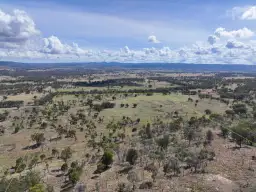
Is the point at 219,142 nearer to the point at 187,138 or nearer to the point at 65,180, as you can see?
the point at 187,138

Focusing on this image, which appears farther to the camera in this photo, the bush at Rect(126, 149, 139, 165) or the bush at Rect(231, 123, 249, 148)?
the bush at Rect(231, 123, 249, 148)

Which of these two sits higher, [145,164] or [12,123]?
[145,164]

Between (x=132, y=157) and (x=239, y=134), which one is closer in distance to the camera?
(x=132, y=157)

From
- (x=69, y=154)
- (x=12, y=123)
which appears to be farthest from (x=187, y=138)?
(x=12, y=123)

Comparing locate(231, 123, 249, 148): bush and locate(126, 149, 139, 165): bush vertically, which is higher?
locate(231, 123, 249, 148): bush

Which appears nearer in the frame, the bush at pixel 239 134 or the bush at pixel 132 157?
the bush at pixel 132 157

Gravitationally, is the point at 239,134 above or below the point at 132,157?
above

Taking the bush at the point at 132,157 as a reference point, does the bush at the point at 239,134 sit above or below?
above

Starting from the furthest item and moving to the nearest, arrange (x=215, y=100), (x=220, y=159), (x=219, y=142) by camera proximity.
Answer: (x=215, y=100) → (x=219, y=142) → (x=220, y=159)

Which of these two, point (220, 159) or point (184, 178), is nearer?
point (184, 178)

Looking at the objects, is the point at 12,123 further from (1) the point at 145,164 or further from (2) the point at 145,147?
(1) the point at 145,164

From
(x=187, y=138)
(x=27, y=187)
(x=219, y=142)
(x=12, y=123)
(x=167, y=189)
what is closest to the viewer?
(x=167, y=189)
